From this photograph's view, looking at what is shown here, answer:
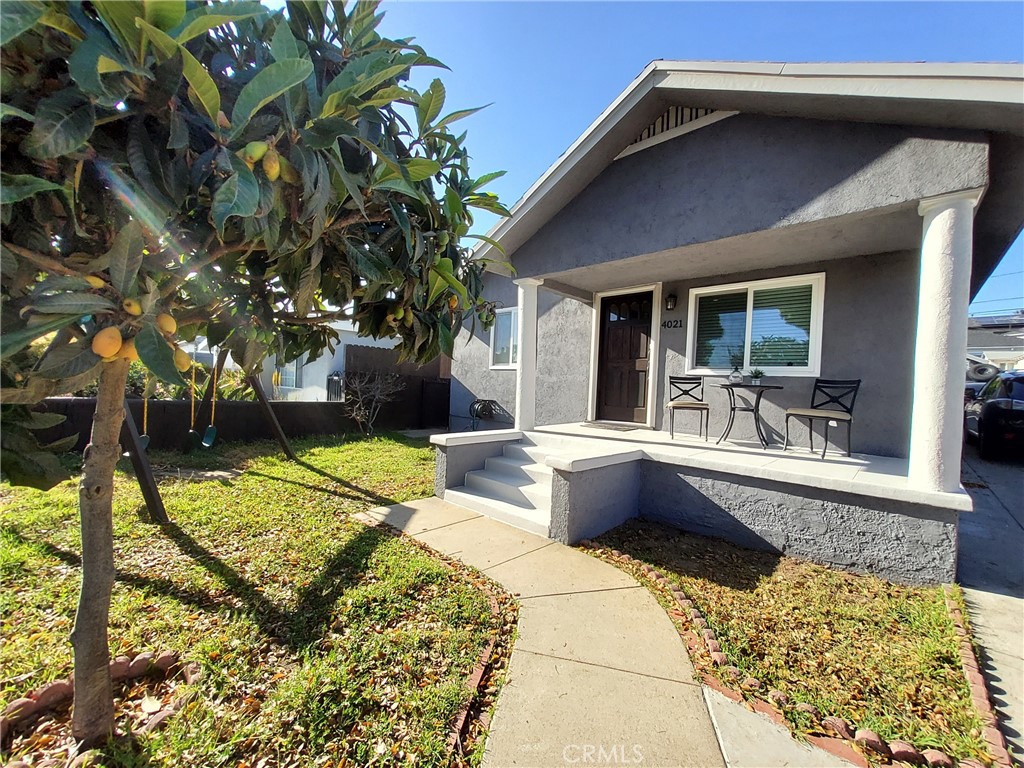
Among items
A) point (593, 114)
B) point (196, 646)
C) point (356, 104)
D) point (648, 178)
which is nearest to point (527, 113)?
point (593, 114)

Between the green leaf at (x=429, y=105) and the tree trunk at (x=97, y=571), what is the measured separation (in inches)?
57.9

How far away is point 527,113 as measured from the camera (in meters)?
5.50

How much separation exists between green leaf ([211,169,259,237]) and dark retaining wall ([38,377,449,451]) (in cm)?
567

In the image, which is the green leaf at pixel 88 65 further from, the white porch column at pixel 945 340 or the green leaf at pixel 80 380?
the white porch column at pixel 945 340

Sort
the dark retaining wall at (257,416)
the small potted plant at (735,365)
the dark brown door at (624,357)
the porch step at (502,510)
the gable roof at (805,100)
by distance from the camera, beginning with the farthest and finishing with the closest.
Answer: the dark brown door at (624,357)
the dark retaining wall at (257,416)
the small potted plant at (735,365)
the porch step at (502,510)
the gable roof at (805,100)

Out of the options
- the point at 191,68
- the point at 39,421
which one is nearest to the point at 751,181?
the point at 191,68

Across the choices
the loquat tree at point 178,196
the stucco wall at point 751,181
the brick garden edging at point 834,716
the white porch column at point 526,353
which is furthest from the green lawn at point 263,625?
the stucco wall at point 751,181

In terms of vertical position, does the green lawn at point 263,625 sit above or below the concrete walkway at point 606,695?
above

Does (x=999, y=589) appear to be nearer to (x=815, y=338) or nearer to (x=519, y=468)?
(x=815, y=338)

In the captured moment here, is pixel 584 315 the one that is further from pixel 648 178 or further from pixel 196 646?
pixel 196 646

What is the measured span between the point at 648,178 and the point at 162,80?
504 centimetres

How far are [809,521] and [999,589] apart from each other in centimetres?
138

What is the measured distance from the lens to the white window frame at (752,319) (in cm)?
572

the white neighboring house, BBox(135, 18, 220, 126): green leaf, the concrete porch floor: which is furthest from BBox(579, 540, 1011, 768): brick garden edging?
the white neighboring house
